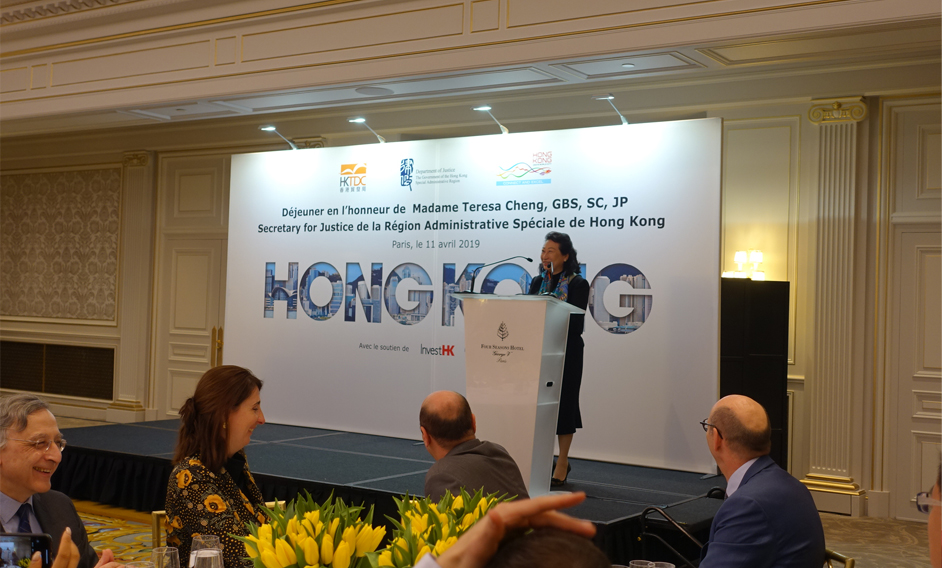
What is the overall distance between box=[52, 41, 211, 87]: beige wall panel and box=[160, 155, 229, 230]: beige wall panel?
1.93m

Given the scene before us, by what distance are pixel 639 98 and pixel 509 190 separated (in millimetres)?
1346

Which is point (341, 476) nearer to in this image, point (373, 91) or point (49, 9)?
point (373, 91)

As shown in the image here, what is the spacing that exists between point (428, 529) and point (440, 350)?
221 inches

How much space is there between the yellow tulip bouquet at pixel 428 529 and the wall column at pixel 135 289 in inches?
347

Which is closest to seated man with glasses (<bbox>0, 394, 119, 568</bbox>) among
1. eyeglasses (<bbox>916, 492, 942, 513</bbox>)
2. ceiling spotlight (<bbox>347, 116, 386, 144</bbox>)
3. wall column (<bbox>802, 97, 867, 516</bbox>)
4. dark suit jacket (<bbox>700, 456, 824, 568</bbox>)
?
dark suit jacket (<bbox>700, 456, 824, 568</bbox>)

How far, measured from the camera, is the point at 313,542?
1.35 meters

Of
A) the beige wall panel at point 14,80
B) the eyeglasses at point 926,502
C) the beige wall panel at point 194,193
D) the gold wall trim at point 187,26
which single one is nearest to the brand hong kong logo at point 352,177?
the gold wall trim at point 187,26

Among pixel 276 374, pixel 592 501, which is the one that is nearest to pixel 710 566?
pixel 592 501

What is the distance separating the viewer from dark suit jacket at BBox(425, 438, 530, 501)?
293cm

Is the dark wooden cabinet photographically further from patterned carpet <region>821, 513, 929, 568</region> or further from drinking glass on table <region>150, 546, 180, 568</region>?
drinking glass on table <region>150, 546, 180, 568</region>

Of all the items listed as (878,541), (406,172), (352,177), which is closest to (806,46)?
(878,541)

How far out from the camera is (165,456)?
5.89 meters

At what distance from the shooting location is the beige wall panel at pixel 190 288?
30.5 ft

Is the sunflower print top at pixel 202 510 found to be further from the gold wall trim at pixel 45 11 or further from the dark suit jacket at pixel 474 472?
the gold wall trim at pixel 45 11
